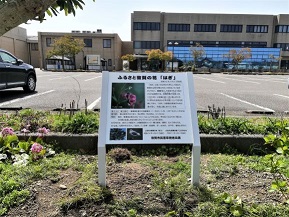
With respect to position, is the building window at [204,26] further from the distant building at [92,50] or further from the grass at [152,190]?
the grass at [152,190]

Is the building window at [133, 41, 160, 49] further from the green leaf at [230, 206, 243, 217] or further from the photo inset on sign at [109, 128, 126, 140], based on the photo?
the green leaf at [230, 206, 243, 217]

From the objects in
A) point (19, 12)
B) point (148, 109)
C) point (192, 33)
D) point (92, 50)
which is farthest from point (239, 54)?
point (19, 12)

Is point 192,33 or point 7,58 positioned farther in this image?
point 192,33

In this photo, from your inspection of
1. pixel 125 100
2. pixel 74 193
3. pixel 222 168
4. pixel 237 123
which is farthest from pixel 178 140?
pixel 237 123

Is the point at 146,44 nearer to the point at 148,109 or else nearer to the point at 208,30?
the point at 208,30

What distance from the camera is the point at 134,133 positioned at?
8.06 feet

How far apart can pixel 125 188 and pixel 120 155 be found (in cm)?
75

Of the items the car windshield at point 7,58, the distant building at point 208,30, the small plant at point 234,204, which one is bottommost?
the small plant at point 234,204

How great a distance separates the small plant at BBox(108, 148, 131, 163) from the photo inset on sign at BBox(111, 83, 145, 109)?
914 millimetres

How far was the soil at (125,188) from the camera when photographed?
7.11 feet

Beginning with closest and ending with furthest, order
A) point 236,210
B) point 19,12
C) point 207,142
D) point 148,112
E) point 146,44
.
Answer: point 19,12, point 236,210, point 148,112, point 207,142, point 146,44

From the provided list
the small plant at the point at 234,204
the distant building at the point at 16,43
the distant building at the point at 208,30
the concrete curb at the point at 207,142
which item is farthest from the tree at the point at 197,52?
the small plant at the point at 234,204

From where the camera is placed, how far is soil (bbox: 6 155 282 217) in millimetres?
2166

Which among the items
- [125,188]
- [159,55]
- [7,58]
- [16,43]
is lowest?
[125,188]
